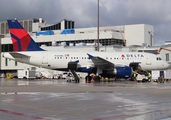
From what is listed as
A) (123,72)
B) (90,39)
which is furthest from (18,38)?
(90,39)

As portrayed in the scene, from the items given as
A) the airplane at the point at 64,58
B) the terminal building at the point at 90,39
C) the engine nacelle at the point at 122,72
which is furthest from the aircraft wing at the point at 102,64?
the terminal building at the point at 90,39

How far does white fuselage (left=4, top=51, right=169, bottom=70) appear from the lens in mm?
38875

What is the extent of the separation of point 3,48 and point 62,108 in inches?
2622

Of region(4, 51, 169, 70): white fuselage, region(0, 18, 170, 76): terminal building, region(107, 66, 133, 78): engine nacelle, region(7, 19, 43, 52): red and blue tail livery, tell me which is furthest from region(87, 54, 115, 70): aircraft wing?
region(0, 18, 170, 76): terminal building

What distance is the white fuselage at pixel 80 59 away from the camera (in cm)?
3888

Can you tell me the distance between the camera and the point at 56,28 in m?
83.1

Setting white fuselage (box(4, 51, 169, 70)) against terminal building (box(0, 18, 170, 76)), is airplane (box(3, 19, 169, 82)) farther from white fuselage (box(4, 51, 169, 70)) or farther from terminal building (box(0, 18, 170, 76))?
terminal building (box(0, 18, 170, 76))

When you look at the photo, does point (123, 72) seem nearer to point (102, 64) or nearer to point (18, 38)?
point (102, 64)

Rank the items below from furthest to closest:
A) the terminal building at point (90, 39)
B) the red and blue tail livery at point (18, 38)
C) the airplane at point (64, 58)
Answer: the terminal building at point (90, 39) → the red and blue tail livery at point (18, 38) → the airplane at point (64, 58)

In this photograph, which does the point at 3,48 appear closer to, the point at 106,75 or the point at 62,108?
the point at 106,75

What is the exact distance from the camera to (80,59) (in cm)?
4000

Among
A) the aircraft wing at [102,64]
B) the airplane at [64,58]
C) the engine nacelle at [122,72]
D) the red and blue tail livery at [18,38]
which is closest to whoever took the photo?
the engine nacelle at [122,72]

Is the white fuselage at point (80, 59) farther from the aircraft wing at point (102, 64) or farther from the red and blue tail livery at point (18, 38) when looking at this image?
the aircraft wing at point (102, 64)

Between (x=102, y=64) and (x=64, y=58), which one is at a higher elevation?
Answer: (x=64, y=58)
